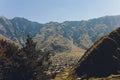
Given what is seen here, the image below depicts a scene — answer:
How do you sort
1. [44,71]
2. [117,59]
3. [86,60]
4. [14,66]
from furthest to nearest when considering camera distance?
[86,60], [117,59], [44,71], [14,66]

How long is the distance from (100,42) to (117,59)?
46.6ft

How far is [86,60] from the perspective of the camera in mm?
136000

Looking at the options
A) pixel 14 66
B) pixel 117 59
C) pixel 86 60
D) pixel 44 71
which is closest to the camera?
pixel 14 66

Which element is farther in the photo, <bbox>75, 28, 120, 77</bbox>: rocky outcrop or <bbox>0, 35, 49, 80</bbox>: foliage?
<bbox>75, 28, 120, 77</bbox>: rocky outcrop

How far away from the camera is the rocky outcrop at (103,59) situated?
409 feet

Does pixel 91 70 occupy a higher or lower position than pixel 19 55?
lower

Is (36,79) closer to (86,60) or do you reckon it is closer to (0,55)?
(0,55)

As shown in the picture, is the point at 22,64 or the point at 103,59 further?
the point at 103,59

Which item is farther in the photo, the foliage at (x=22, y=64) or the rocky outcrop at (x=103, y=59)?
the rocky outcrop at (x=103, y=59)

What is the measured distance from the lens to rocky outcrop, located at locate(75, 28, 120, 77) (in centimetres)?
12481

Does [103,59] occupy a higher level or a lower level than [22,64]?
lower

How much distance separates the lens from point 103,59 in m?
129

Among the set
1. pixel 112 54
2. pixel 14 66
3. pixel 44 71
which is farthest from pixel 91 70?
pixel 14 66

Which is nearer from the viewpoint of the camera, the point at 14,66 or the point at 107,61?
the point at 14,66
